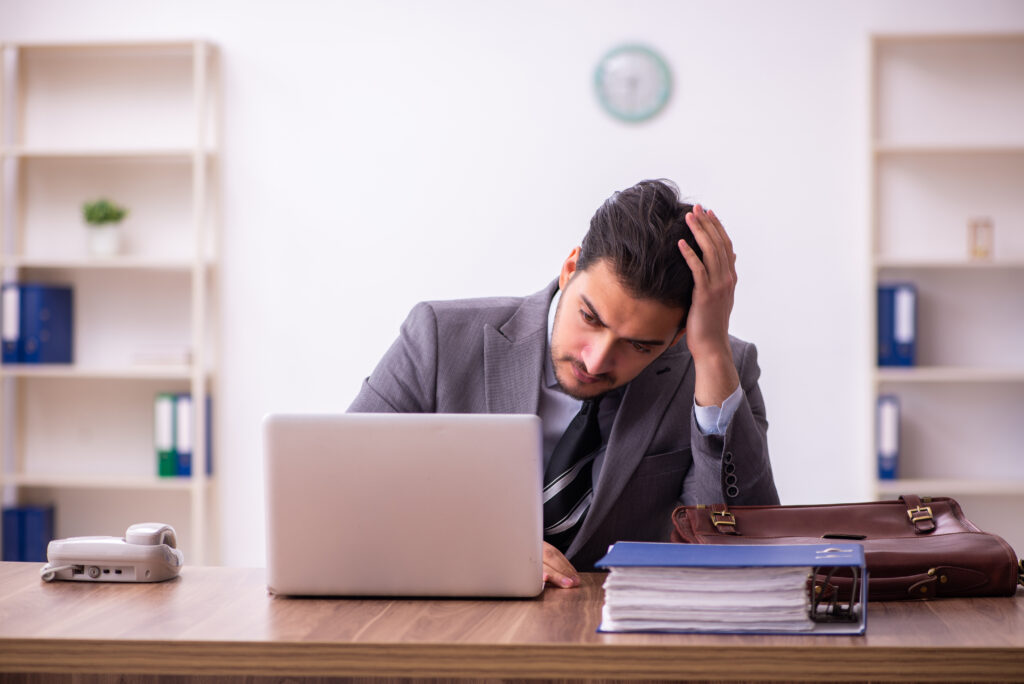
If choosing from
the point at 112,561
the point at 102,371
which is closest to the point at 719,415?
the point at 112,561

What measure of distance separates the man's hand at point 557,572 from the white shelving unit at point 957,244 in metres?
2.50

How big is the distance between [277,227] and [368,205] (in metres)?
0.36

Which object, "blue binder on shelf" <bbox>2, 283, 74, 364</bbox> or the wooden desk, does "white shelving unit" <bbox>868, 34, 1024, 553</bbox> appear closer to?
the wooden desk

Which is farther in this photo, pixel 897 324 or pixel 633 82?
pixel 633 82

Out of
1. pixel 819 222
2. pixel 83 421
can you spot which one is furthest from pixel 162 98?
pixel 819 222

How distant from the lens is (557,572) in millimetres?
1396

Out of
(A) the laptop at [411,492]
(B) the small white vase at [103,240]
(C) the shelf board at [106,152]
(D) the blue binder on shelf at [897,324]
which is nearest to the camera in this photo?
(A) the laptop at [411,492]

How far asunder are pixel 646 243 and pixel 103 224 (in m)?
2.67

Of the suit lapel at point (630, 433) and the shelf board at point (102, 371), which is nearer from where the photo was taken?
the suit lapel at point (630, 433)

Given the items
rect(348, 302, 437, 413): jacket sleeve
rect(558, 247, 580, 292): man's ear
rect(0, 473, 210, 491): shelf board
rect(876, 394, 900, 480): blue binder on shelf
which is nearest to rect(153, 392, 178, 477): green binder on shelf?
rect(0, 473, 210, 491): shelf board

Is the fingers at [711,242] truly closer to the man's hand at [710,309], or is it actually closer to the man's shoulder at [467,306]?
the man's hand at [710,309]

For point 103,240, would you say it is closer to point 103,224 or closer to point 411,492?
point 103,224

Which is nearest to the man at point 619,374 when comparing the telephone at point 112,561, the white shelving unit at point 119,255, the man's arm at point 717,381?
the man's arm at point 717,381

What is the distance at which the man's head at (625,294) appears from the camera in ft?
5.40
